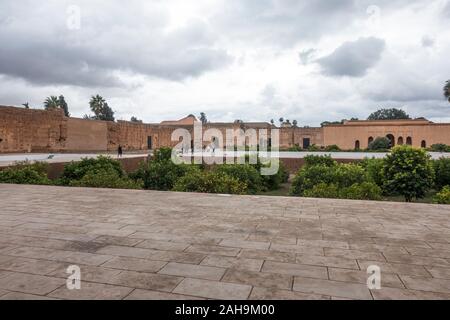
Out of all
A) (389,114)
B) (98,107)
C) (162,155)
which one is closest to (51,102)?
(98,107)

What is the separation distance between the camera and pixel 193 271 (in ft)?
8.58

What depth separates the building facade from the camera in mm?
21734

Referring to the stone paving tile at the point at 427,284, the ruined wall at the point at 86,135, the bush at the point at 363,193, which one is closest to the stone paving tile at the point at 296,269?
the stone paving tile at the point at 427,284

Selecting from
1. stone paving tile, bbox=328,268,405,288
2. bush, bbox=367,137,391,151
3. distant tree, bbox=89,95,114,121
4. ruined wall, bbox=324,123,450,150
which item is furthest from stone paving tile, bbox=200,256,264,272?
distant tree, bbox=89,95,114,121

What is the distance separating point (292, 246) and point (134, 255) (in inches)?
58.9

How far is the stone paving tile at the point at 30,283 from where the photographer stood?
2287 millimetres

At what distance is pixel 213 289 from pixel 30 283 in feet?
4.30

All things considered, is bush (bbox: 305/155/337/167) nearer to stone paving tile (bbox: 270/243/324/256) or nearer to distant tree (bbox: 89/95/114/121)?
stone paving tile (bbox: 270/243/324/256)

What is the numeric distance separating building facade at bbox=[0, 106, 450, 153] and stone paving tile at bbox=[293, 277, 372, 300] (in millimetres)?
22901

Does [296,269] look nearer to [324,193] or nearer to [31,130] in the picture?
[324,193]

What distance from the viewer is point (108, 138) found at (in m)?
29.6

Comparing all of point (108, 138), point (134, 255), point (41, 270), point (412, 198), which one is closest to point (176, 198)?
point (134, 255)

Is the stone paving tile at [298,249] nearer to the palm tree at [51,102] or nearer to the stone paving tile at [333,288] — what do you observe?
the stone paving tile at [333,288]
